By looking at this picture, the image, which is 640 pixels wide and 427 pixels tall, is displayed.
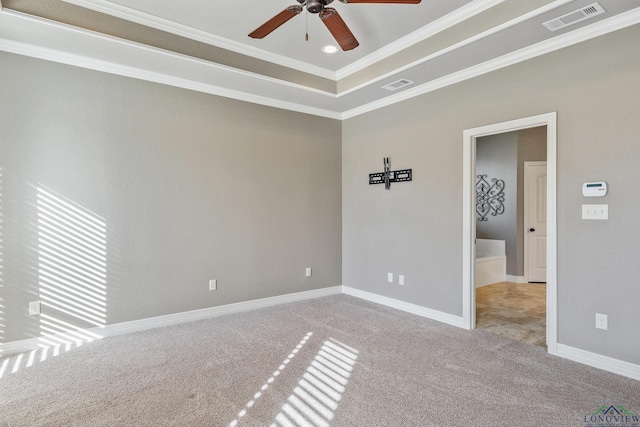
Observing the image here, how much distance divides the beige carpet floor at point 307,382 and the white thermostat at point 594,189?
4.72ft

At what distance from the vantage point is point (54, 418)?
2.15 meters

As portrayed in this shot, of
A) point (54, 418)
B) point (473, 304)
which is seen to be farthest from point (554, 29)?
point (54, 418)

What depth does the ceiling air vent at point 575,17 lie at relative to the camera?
253 cm

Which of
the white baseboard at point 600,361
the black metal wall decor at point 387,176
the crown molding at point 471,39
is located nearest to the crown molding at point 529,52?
the crown molding at point 471,39

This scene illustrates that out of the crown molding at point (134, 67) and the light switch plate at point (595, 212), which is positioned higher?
the crown molding at point (134, 67)

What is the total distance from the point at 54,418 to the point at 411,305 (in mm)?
3604

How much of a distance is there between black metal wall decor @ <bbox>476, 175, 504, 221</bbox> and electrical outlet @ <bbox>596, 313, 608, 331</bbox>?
12.7 ft

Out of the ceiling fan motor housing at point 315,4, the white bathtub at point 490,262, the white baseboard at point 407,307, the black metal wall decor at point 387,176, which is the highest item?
the ceiling fan motor housing at point 315,4

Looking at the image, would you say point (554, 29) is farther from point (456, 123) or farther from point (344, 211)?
point (344, 211)

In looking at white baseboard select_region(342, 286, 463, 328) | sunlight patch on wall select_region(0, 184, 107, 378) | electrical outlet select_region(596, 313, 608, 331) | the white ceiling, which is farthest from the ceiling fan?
white baseboard select_region(342, 286, 463, 328)

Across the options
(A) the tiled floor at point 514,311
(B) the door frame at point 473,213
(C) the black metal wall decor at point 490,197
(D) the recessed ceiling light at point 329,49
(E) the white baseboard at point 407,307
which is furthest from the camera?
(C) the black metal wall decor at point 490,197

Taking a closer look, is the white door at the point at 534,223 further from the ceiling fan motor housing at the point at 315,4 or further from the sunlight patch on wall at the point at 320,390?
the ceiling fan motor housing at the point at 315,4

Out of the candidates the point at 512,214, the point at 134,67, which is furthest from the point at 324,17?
the point at 512,214

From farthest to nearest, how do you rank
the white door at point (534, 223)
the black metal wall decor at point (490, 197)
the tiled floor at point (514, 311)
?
1. the black metal wall decor at point (490, 197)
2. the white door at point (534, 223)
3. the tiled floor at point (514, 311)
